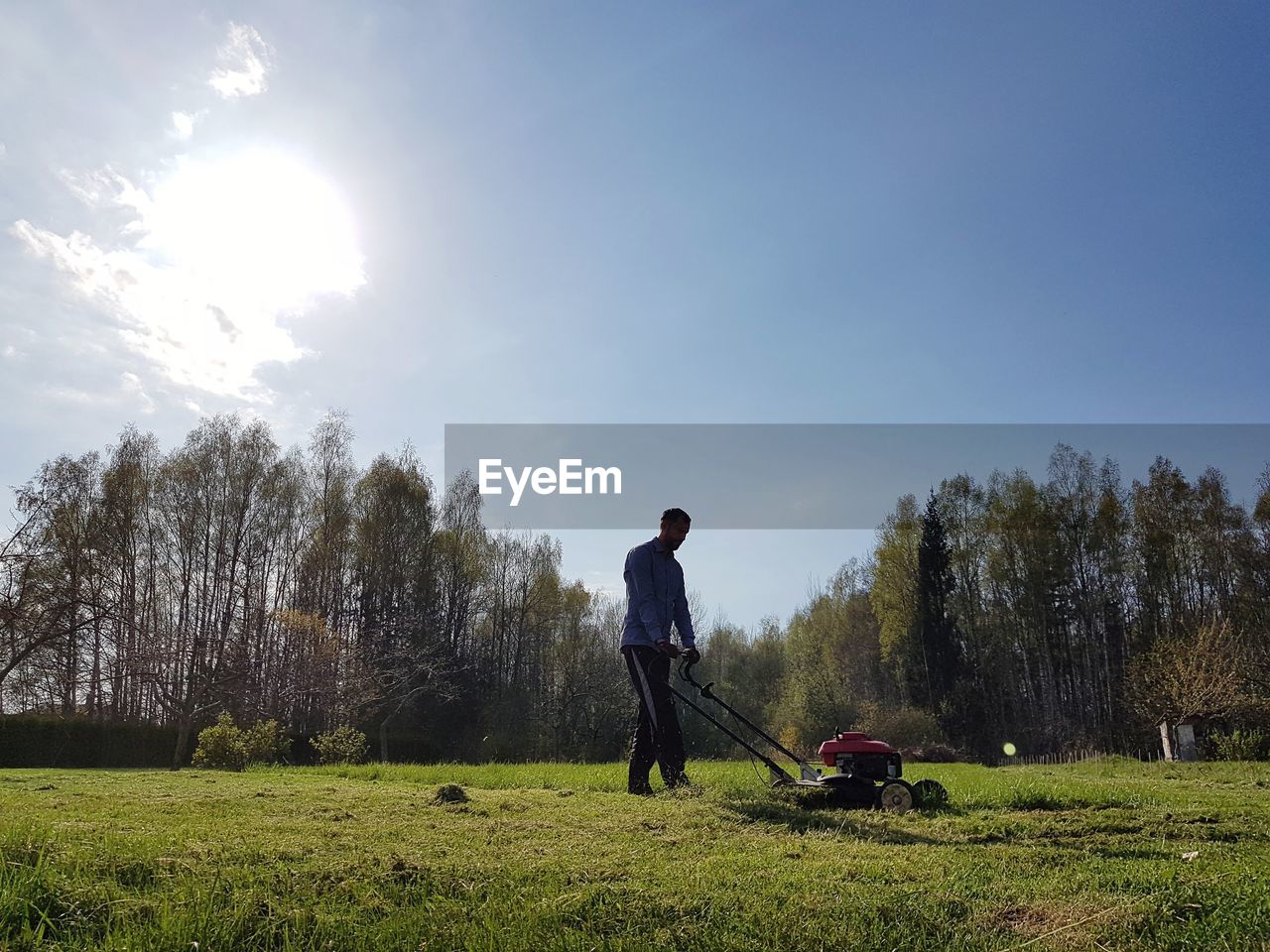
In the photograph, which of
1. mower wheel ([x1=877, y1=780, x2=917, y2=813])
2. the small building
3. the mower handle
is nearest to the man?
the mower handle

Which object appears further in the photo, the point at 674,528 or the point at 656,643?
the point at 674,528

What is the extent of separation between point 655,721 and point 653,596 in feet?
3.32

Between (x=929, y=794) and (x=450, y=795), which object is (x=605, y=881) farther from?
(x=929, y=794)

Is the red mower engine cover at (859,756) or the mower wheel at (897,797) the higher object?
the red mower engine cover at (859,756)

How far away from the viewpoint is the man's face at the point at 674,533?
6.97m

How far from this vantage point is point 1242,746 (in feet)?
70.5

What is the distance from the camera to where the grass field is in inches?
87.7

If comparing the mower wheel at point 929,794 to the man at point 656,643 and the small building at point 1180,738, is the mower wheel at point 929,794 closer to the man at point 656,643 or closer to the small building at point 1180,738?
the man at point 656,643

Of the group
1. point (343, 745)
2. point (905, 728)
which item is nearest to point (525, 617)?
point (905, 728)

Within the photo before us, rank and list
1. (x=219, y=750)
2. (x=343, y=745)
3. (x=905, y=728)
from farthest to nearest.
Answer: (x=905, y=728), (x=343, y=745), (x=219, y=750)

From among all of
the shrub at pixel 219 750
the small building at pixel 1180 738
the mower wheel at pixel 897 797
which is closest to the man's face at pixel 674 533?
the mower wheel at pixel 897 797

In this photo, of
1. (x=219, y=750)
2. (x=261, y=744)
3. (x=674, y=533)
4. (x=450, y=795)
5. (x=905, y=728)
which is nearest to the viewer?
(x=450, y=795)

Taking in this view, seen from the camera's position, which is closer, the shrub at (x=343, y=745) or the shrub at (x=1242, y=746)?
the shrub at (x=343, y=745)

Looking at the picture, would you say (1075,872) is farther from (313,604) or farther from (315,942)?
(313,604)
